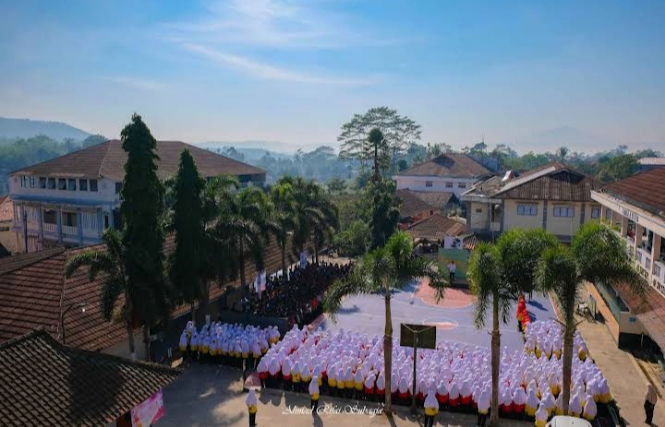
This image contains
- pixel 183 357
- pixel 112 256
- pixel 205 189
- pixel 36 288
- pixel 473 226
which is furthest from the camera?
pixel 473 226

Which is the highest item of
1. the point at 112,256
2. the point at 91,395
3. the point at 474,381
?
the point at 112,256

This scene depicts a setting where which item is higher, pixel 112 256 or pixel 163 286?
pixel 112 256

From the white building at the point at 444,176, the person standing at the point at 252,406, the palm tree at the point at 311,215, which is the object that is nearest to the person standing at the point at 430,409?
the person standing at the point at 252,406

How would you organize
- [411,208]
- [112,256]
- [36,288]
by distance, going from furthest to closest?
[411,208] < [36,288] < [112,256]

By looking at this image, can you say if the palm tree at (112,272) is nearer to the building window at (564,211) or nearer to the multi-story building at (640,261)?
the multi-story building at (640,261)

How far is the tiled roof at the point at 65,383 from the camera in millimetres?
7820

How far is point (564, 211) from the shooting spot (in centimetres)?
2820

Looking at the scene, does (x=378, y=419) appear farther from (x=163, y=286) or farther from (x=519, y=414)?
(x=163, y=286)

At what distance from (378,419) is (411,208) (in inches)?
1190

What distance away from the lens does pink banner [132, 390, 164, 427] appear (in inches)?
368

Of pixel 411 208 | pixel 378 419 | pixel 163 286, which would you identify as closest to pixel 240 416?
pixel 378 419

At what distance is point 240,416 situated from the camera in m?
13.2

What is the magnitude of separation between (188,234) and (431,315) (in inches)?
422

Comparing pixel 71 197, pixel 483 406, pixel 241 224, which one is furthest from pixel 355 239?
pixel 483 406
